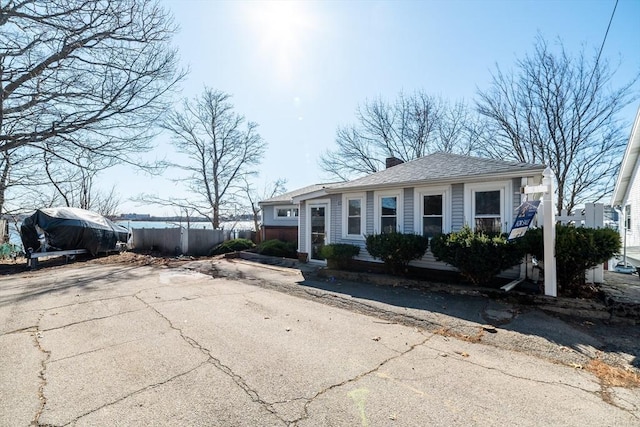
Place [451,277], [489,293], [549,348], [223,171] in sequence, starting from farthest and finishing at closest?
[223,171] → [451,277] → [489,293] → [549,348]

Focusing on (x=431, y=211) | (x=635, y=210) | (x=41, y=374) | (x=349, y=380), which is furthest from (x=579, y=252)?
(x=41, y=374)

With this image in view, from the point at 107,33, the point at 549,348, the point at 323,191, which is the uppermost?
the point at 107,33

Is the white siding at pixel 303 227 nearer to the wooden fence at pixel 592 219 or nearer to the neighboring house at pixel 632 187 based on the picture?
the wooden fence at pixel 592 219

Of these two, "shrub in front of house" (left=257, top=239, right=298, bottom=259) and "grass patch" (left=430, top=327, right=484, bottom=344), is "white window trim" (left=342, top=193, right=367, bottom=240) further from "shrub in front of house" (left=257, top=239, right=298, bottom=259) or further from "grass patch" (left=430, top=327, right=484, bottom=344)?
"grass patch" (left=430, top=327, right=484, bottom=344)

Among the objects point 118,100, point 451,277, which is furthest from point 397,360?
point 118,100

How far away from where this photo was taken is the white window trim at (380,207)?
9398mm

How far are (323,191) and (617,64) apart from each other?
15.2 m

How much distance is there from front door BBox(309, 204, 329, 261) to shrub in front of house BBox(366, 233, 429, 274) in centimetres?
318

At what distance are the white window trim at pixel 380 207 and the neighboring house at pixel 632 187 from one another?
6742 mm

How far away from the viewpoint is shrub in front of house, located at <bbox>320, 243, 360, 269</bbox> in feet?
32.3

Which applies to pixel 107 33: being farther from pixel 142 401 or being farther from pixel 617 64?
pixel 617 64

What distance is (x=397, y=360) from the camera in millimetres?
3656

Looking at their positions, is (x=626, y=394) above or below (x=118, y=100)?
below

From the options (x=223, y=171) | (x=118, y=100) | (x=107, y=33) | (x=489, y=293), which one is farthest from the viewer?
(x=223, y=171)
